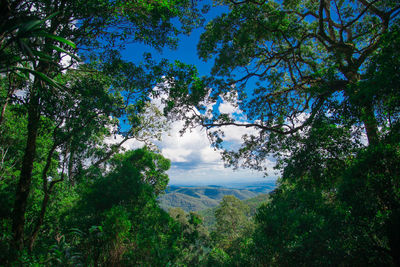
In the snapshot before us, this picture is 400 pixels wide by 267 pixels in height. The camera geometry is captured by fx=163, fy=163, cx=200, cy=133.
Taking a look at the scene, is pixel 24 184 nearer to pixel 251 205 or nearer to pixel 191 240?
pixel 191 240

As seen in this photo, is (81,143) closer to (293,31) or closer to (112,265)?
(112,265)

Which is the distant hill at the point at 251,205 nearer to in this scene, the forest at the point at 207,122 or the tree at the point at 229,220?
the tree at the point at 229,220

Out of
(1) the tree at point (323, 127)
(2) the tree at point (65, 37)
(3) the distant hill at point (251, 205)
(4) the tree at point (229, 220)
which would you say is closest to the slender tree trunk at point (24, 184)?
(2) the tree at point (65, 37)

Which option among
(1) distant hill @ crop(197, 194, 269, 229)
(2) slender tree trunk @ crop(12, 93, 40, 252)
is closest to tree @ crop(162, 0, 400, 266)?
(2) slender tree trunk @ crop(12, 93, 40, 252)

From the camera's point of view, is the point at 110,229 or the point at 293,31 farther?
the point at 293,31

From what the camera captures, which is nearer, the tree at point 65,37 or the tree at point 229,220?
the tree at point 65,37

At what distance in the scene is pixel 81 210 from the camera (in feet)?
24.9

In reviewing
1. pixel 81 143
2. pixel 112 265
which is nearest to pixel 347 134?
pixel 112 265

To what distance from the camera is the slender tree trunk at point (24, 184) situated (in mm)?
4168

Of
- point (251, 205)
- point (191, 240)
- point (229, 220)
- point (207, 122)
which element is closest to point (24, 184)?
point (207, 122)

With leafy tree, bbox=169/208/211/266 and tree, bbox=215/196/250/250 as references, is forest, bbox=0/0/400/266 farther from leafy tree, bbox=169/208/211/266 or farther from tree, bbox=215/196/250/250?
tree, bbox=215/196/250/250

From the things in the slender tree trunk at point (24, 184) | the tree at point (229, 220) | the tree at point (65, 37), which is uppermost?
the tree at point (65, 37)

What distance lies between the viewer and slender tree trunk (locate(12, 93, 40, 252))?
4.17m

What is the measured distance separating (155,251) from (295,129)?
6942 millimetres
